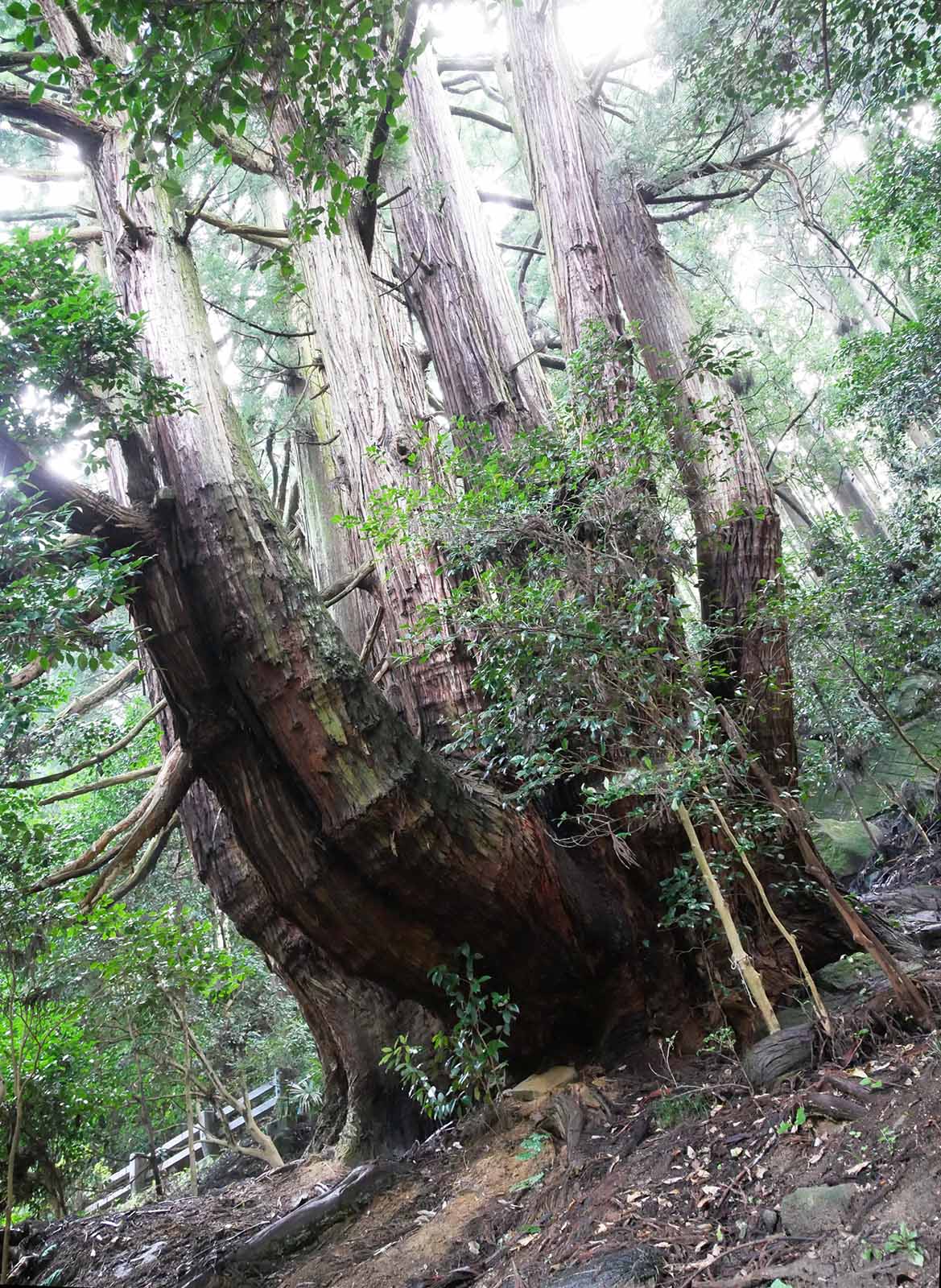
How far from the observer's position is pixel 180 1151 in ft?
30.1

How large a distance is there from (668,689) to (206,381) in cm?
277

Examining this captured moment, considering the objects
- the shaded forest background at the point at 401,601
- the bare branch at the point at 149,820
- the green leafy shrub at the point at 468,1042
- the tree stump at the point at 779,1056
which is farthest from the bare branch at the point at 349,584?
the tree stump at the point at 779,1056

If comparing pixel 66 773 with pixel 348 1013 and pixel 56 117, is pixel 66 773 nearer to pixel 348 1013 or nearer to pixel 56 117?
pixel 348 1013

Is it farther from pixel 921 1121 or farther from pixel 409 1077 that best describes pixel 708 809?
pixel 409 1077

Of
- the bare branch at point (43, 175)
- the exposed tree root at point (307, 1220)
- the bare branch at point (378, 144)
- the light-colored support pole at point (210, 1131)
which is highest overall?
the bare branch at point (43, 175)

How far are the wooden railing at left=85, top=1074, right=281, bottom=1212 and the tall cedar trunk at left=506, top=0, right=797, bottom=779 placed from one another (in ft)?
21.5

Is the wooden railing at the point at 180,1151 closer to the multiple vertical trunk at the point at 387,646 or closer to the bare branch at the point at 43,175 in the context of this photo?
the multiple vertical trunk at the point at 387,646

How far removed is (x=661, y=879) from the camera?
167 inches

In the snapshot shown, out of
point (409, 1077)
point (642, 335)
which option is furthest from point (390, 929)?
point (642, 335)

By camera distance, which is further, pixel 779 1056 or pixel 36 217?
pixel 36 217

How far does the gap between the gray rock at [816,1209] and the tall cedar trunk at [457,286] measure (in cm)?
407

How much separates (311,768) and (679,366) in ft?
13.1

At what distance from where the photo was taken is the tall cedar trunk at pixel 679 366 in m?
4.28

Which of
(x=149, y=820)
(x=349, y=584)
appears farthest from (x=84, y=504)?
(x=349, y=584)
